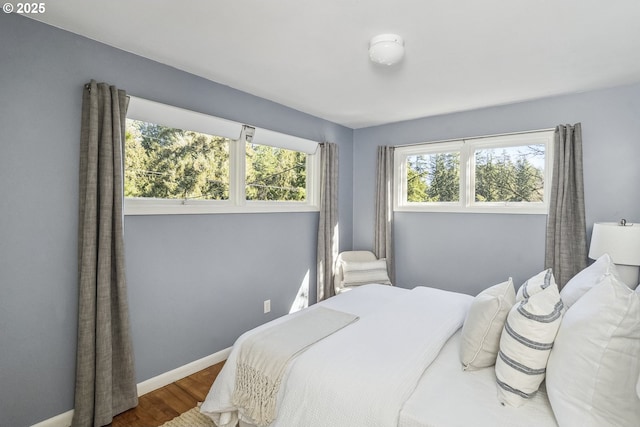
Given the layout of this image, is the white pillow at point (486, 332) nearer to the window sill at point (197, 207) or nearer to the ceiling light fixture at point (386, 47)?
the ceiling light fixture at point (386, 47)

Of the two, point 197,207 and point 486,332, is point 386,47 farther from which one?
point 197,207

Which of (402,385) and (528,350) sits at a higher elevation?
(528,350)

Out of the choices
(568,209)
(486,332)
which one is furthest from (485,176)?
(486,332)

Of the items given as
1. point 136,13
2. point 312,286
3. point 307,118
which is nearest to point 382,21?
point 136,13

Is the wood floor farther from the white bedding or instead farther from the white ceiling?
the white ceiling

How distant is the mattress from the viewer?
3.99 ft

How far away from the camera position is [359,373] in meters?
1.49

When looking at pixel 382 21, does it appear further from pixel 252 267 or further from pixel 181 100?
pixel 252 267

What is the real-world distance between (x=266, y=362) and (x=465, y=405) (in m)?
0.93

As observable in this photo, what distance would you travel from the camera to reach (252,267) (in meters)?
3.18

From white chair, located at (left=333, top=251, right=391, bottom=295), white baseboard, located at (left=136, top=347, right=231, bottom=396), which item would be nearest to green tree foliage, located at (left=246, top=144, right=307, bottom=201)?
white chair, located at (left=333, top=251, right=391, bottom=295)

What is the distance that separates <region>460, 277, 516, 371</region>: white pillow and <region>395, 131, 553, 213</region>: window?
2.13 metres

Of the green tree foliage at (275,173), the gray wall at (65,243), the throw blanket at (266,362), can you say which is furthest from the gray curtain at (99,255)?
the green tree foliage at (275,173)

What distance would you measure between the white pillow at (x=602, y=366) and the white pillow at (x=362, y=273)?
2.50 meters
